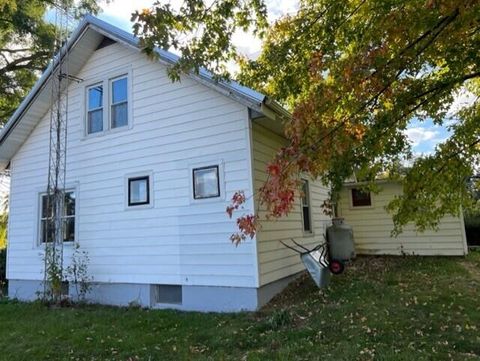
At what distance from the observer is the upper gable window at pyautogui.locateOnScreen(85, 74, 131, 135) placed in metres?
9.51

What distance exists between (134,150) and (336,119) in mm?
5662

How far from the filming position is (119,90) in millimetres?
9656

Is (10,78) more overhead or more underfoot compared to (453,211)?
more overhead

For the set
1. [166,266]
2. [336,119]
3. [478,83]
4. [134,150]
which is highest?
[478,83]

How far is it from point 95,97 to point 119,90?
857 millimetres

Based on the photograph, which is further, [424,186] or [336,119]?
[424,186]

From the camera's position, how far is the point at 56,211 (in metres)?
9.66

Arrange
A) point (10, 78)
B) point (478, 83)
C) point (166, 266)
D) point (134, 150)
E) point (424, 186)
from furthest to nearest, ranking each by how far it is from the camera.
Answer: point (10, 78) < point (134, 150) < point (166, 266) < point (478, 83) < point (424, 186)

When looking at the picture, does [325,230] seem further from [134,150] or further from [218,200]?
[134,150]

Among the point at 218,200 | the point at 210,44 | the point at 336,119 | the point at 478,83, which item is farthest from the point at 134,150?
the point at 478,83

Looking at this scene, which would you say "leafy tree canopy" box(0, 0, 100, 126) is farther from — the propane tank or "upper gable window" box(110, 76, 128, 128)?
the propane tank

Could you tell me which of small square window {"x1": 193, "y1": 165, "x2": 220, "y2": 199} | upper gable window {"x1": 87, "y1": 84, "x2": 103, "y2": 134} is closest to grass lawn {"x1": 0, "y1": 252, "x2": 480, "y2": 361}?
small square window {"x1": 193, "y1": 165, "x2": 220, "y2": 199}

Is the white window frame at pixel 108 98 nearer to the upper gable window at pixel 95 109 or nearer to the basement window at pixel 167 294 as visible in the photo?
the upper gable window at pixel 95 109

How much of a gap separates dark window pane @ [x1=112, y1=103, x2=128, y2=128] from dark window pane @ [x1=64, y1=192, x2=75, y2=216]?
215cm
